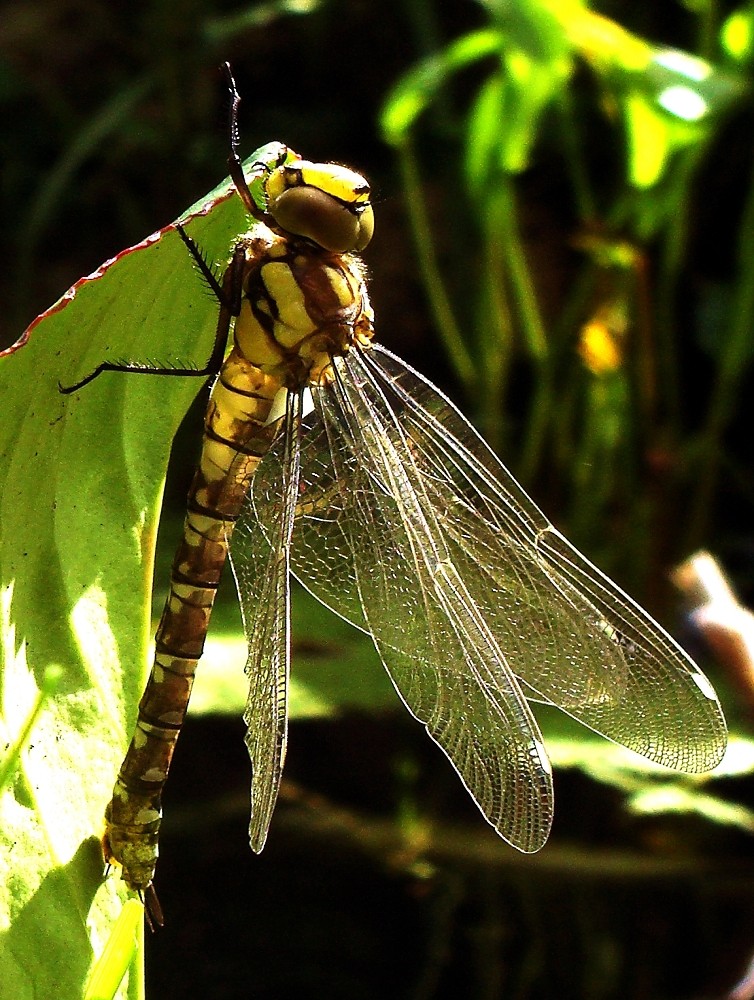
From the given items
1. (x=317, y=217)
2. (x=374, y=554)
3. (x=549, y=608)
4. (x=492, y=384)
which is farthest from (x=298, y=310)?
(x=492, y=384)

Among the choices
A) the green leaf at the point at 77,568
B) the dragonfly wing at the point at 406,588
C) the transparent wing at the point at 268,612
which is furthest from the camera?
the dragonfly wing at the point at 406,588

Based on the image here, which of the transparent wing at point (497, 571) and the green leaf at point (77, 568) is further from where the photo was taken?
the transparent wing at point (497, 571)

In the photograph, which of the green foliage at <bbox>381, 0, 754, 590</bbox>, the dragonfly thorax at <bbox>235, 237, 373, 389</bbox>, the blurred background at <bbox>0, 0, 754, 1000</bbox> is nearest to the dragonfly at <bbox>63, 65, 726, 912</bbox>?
the dragonfly thorax at <bbox>235, 237, 373, 389</bbox>

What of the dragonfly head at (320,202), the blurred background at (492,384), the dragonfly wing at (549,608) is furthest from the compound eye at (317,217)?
the blurred background at (492,384)

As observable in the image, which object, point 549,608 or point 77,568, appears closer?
point 77,568

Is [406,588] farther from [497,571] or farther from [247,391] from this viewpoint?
[247,391]

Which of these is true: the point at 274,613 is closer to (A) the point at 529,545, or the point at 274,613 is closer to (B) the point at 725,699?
(A) the point at 529,545

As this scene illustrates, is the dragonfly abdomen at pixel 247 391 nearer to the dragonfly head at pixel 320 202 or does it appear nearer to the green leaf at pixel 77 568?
the dragonfly head at pixel 320 202
